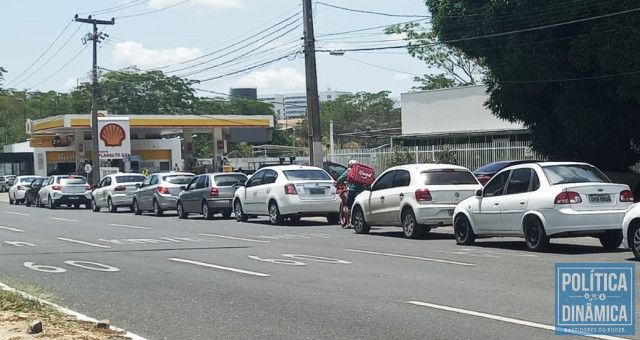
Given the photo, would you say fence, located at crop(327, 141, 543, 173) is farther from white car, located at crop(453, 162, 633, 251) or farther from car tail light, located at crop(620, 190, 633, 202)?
car tail light, located at crop(620, 190, 633, 202)

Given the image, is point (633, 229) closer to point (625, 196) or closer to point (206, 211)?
point (625, 196)

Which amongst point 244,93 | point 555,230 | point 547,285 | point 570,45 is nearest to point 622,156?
point 570,45

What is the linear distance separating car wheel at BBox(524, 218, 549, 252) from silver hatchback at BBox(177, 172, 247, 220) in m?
14.4

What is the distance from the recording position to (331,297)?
36.2ft

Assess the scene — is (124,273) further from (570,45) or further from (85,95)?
(85,95)

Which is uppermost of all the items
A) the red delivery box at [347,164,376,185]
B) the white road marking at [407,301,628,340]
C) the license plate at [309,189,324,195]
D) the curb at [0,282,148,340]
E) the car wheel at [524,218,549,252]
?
the red delivery box at [347,164,376,185]

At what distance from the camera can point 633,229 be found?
531 inches

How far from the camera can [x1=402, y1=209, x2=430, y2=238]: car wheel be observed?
18.9 meters

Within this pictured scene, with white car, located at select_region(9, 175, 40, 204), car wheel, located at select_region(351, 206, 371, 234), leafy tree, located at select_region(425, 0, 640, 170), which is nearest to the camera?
car wheel, located at select_region(351, 206, 371, 234)

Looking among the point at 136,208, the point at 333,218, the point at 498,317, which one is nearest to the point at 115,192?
the point at 136,208

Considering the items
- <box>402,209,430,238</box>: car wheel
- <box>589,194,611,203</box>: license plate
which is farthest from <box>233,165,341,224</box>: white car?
<box>589,194,611,203</box>: license plate

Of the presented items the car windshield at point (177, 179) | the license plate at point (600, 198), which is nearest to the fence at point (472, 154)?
the car windshield at point (177, 179)

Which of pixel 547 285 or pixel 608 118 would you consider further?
pixel 608 118

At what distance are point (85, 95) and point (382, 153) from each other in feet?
211
